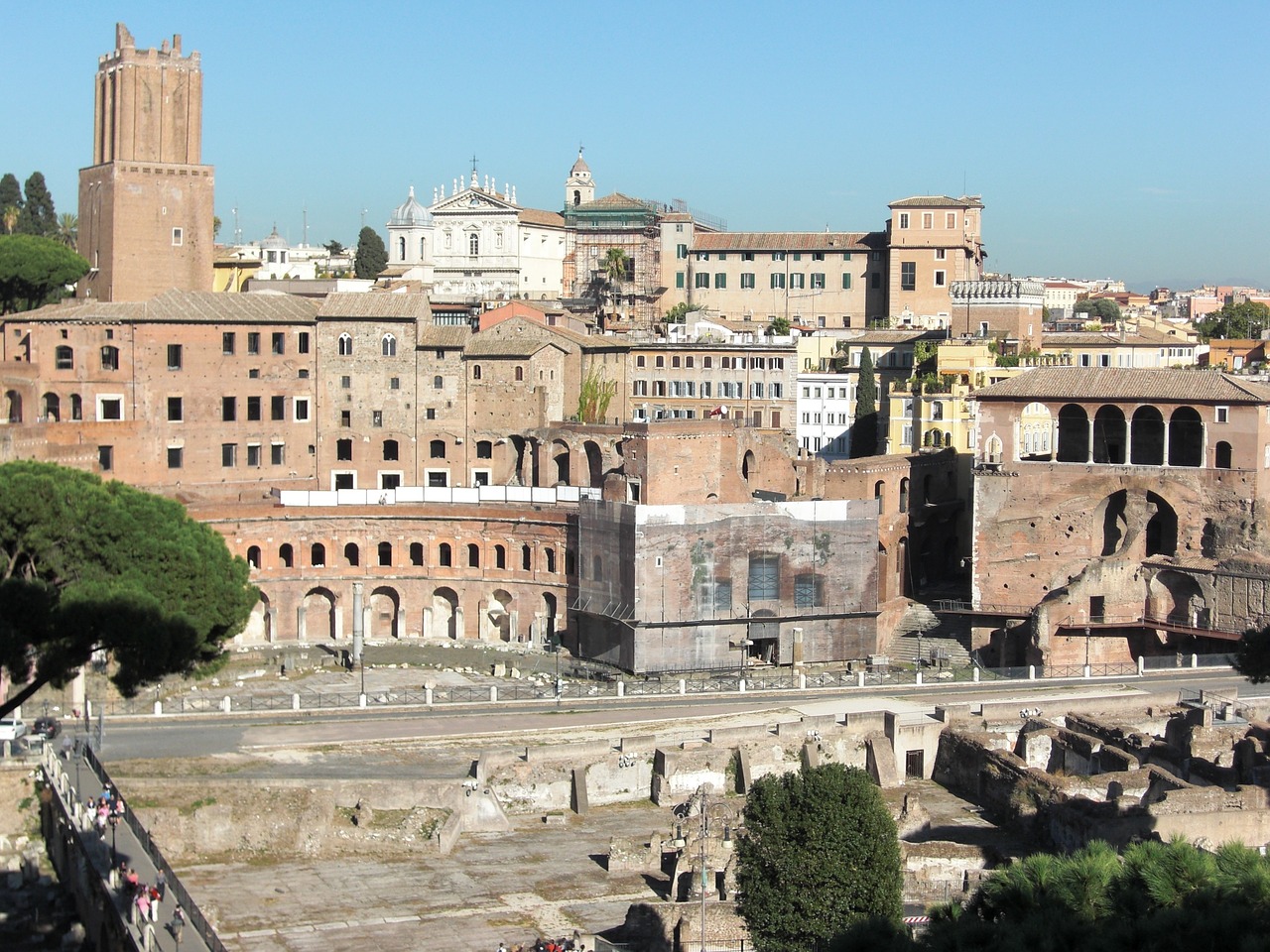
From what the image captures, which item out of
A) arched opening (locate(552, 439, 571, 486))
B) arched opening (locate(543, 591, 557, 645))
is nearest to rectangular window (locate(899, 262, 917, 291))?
arched opening (locate(552, 439, 571, 486))

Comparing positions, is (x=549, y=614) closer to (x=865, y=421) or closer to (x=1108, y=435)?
(x=1108, y=435)

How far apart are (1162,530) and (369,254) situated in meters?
48.4

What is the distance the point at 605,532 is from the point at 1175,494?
1801cm

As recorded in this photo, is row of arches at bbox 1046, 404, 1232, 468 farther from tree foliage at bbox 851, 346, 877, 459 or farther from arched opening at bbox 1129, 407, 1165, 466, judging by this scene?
tree foliage at bbox 851, 346, 877, 459

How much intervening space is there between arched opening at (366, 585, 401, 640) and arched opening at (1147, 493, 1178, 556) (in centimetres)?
2448

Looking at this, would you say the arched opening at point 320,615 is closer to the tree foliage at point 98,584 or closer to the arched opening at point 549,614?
the arched opening at point 549,614

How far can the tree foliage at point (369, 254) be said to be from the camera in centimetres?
9656

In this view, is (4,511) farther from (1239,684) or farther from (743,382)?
(743,382)

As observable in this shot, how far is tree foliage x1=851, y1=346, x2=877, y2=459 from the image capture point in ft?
250

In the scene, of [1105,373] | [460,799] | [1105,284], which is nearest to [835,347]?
[1105,373]

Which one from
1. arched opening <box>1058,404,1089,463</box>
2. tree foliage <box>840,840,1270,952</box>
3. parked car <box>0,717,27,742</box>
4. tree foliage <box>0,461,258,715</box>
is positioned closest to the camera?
tree foliage <box>840,840,1270,952</box>

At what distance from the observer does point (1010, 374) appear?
73.2m

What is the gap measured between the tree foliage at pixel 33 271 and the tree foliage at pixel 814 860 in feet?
157

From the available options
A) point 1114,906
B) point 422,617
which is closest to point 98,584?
point 1114,906
